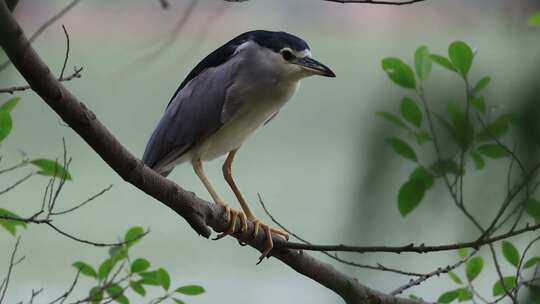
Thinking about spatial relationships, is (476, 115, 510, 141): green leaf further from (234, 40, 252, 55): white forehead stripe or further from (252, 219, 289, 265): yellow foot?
(234, 40, 252, 55): white forehead stripe

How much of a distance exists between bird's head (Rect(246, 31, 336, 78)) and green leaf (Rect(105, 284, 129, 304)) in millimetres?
686

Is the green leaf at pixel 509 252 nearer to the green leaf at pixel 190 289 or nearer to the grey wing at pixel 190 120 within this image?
the green leaf at pixel 190 289

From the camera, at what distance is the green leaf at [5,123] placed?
4.22 ft

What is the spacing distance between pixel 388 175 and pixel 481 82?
0.07m

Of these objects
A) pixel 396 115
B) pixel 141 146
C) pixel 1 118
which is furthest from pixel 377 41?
pixel 141 146

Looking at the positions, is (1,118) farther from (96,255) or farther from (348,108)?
(96,255)

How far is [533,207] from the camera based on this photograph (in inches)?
12.8

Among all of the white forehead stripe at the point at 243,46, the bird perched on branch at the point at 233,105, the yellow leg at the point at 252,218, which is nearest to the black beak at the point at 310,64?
the bird perched on branch at the point at 233,105

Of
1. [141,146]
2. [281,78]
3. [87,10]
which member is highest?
[141,146]

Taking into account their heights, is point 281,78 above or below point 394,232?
above

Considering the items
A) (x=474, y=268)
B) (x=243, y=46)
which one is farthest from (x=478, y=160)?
(x=243, y=46)

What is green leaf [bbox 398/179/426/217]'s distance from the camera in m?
0.34

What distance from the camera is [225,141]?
1.96m

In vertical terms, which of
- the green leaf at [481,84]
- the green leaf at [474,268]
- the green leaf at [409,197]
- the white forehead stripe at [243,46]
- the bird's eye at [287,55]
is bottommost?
the green leaf at [474,268]
